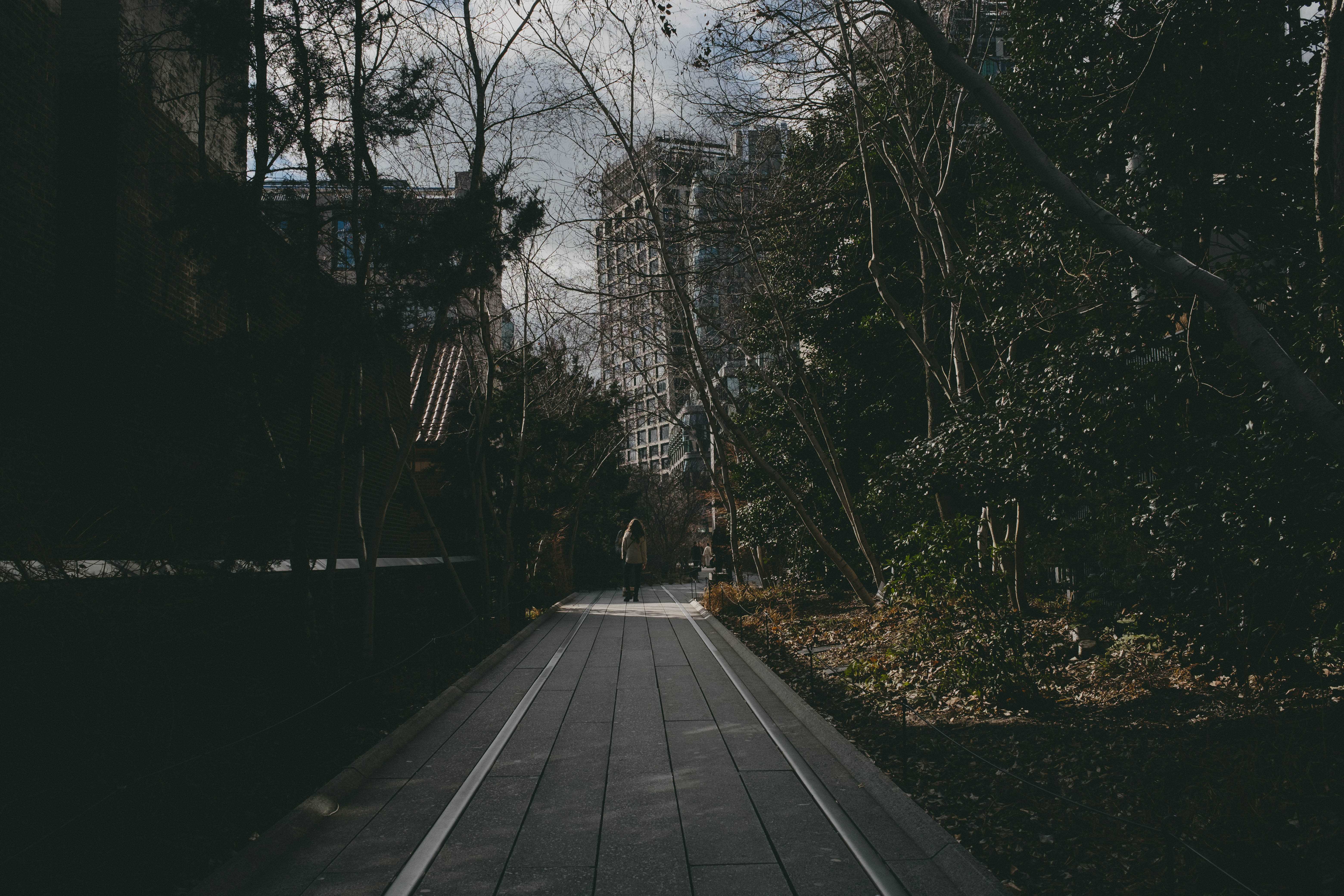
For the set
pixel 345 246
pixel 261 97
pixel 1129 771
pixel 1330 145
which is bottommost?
pixel 1129 771

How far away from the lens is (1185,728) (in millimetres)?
6191

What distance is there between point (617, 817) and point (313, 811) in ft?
5.75

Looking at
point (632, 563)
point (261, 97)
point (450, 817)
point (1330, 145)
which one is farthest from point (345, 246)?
point (632, 563)

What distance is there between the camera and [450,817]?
5.09m

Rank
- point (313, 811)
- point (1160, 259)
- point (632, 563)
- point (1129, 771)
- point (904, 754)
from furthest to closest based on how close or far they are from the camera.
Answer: point (632, 563), point (904, 754), point (1129, 771), point (313, 811), point (1160, 259)

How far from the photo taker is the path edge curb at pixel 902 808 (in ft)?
13.4

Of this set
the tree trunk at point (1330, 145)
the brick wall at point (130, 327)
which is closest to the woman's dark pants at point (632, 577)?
the brick wall at point (130, 327)

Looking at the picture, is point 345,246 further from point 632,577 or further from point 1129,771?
point 632,577

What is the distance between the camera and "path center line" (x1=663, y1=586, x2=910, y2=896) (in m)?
4.17

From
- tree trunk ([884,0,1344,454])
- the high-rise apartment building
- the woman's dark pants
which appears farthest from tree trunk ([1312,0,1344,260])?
the woman's dark pants

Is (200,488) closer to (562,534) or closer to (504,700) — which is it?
(504,700)

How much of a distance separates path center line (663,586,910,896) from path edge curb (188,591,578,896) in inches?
114

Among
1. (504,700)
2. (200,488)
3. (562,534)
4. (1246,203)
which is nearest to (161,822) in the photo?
(200,488)

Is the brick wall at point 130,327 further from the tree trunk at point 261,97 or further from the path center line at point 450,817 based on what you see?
the path center line at point 450,817
